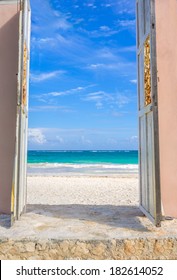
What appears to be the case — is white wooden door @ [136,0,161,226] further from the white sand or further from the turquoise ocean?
the turquoise ocean

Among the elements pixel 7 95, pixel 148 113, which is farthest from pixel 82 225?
pixel 7 95

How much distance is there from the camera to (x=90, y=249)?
2934mm

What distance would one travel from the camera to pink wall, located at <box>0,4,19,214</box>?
14.3 feet

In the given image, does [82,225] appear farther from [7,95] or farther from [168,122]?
[7,95]

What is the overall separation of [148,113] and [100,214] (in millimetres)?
1685

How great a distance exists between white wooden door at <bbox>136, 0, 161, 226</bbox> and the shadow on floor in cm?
22

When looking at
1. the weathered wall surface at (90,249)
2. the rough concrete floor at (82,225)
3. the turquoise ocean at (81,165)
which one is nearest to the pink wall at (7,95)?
the rough concrete floor at (82,225)

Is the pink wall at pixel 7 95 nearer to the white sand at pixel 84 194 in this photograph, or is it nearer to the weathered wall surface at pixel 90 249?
the weathered wall surface at pixel 90 249

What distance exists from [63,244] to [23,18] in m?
2.83

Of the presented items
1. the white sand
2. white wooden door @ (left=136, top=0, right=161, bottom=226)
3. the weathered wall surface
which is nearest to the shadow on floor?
white wooden door @ (left=136, top=0, right=161, bottom=226)

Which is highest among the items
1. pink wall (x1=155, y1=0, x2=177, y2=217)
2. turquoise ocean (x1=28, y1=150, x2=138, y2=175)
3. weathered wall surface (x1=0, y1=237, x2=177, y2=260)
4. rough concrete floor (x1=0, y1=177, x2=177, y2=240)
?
pink wall (x1=155, y1=0, x2=177, y2=217)

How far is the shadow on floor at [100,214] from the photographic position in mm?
3701
